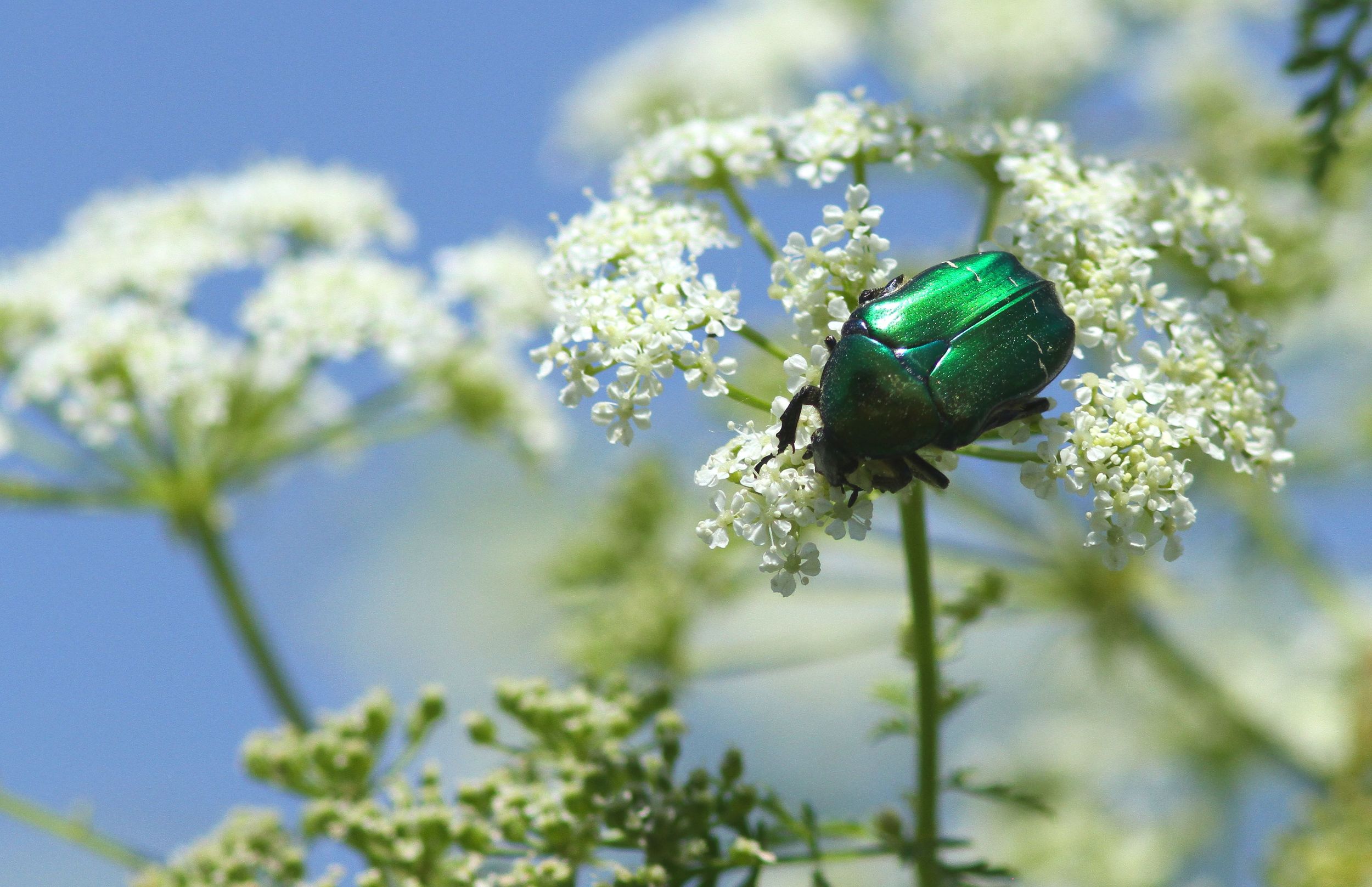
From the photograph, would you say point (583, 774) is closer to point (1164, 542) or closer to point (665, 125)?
point (1164, 542)

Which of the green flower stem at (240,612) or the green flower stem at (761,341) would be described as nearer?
the green flower stem at (761,341)

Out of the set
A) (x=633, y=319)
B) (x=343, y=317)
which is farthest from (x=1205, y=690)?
(x=343, y=317)

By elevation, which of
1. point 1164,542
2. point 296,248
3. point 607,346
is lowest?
point 1164,542

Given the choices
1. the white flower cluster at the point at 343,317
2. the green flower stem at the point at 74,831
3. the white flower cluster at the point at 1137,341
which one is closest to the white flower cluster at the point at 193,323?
the white flower cluster at the point at 343,317

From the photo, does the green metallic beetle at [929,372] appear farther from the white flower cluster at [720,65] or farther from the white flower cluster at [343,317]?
the white flower cluster at [720,65]

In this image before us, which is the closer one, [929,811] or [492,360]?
[929,811]

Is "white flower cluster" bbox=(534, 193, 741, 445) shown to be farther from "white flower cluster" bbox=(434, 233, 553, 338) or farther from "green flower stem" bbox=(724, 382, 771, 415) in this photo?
"white flower cluster" bbox=(434, 233, 553, 338)

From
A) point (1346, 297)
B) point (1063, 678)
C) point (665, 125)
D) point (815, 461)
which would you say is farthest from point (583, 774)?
point (1346, 297)
